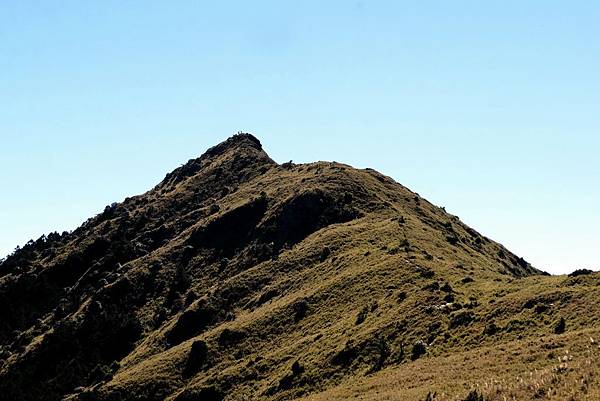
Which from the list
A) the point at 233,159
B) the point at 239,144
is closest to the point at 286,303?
the point at 233,159

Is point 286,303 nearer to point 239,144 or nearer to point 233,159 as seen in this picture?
point 233,159

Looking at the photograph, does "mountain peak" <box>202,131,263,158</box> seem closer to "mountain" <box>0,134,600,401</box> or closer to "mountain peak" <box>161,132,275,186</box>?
"mountain peak" <box>161,132,275,186</box>

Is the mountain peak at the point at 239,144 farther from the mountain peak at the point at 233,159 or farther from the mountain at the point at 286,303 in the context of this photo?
the mountain at the point at 286,303

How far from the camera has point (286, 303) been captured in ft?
298

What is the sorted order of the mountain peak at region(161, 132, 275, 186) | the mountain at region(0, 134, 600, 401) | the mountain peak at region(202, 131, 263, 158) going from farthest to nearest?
1. the mountain peak at region(202, 131, 263, 158)
2. the mountain peak at region(161, 132, 275, 186)
3. the mountain at region(0, 134, 600, 401)

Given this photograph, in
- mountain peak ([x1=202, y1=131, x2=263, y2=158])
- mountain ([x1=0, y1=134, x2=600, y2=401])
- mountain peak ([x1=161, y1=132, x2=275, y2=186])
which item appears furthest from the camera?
mountain peak ([x1=202, y1=131, x2=263, y2=158])

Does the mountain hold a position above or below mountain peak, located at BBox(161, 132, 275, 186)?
below

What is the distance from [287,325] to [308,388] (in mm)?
19480

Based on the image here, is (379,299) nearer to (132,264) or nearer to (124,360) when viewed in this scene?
(124,360)

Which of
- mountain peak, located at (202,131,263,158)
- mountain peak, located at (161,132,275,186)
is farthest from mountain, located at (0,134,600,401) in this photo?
mountain peak, located at (202,131,263,158)

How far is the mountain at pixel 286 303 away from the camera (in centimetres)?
5716

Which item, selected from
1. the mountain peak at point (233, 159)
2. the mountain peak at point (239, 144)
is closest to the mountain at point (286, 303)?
the mountain peak at point (233, 159)

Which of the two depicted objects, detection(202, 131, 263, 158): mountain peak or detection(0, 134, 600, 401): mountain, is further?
detection(202, 131, 263, 158): mountain peak

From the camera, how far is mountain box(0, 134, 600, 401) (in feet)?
188
